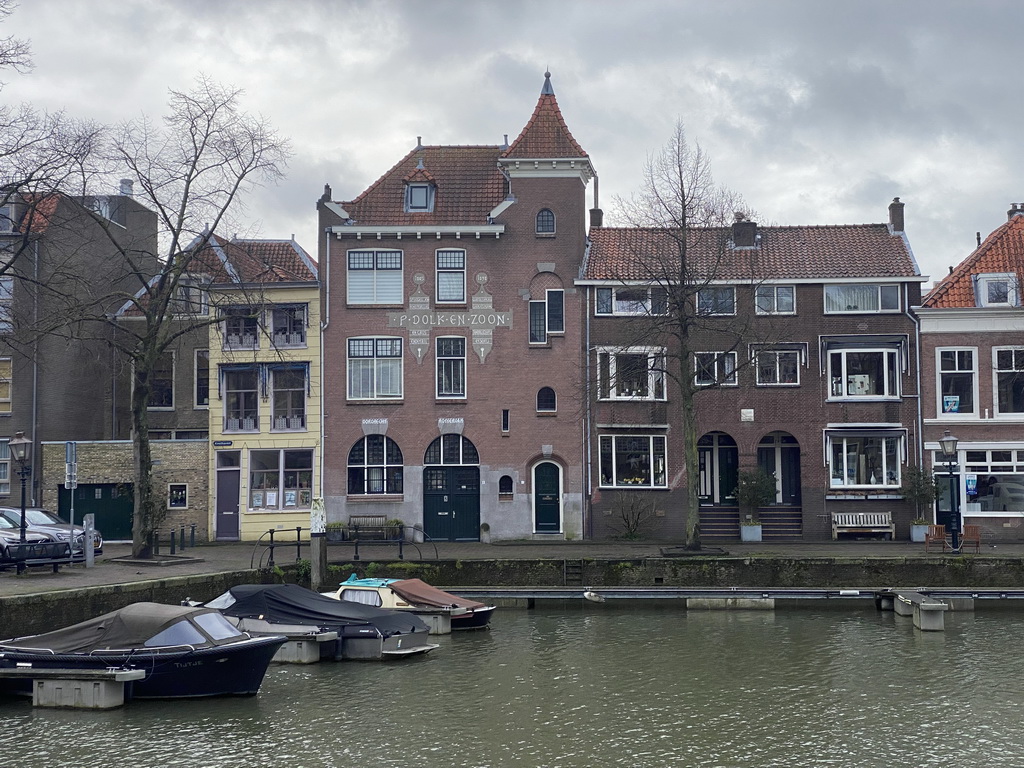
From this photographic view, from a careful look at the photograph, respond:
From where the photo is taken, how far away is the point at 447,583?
3316cm

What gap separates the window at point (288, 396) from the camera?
138ft

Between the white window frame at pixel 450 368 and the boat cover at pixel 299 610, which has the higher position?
the white window frame at pixel 450 368

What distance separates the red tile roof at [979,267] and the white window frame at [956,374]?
1632 millimetres

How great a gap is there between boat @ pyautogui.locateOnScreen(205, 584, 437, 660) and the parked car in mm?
7743

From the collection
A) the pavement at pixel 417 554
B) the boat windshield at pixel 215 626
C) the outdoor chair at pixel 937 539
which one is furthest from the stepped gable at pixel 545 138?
the boat windshield at pixel 215 626

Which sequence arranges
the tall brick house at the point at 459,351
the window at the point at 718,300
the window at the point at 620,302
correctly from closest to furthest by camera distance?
1. the window at the point at 718,300
2. the window at the point at 620,302
3. the tall brick house at the point at 459,351

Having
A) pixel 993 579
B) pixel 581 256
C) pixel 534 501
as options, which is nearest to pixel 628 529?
pixel 534 501

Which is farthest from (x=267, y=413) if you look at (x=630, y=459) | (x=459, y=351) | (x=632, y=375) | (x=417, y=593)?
(x=417, y=593)

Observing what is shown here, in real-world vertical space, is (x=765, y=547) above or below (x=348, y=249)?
below

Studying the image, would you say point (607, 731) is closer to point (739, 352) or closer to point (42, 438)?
point (739, 352)

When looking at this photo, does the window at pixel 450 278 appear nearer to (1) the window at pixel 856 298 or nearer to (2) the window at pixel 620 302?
(2) the window at pixel 620 302

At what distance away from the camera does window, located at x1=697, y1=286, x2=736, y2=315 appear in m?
39.0

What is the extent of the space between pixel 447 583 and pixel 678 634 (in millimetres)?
8100

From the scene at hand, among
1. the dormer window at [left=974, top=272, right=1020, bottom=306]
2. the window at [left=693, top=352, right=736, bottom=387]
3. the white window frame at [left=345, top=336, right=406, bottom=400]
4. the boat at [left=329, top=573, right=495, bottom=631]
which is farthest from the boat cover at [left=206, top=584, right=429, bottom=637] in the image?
the dormer window at [left=974, top=272, right=1020, bottom=306]
